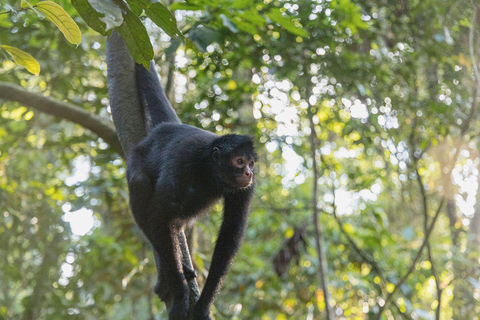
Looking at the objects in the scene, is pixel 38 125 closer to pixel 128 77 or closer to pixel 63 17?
pixel 128 77

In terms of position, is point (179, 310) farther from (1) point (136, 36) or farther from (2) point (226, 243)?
(1) point (136, 36)

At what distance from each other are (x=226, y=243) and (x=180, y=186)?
71cm

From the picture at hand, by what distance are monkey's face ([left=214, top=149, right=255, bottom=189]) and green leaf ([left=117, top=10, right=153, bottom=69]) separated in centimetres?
215

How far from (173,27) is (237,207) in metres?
2.43

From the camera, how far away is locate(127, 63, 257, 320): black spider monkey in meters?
3.40

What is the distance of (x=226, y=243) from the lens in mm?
4023

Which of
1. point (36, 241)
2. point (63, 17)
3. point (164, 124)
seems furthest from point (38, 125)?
point (63, 17)

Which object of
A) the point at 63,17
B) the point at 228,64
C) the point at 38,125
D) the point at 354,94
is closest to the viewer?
the point at 63,17

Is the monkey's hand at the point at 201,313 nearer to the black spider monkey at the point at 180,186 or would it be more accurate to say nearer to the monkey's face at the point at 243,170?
the black spider monkey at the point at 180,186

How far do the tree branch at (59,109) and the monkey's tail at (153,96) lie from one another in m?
0.41

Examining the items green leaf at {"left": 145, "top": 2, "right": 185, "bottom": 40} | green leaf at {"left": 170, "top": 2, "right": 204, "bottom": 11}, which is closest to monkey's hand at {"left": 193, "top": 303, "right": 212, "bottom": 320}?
green leaf at {"left": 145, "top": 2, "right": 185, "bottom": 40}

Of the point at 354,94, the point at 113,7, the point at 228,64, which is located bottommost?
the point at 354,94

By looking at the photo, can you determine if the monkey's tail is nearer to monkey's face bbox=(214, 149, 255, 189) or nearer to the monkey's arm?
monkey's face bbox=(214, 149, 255, 189)

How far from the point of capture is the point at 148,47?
206 cm
